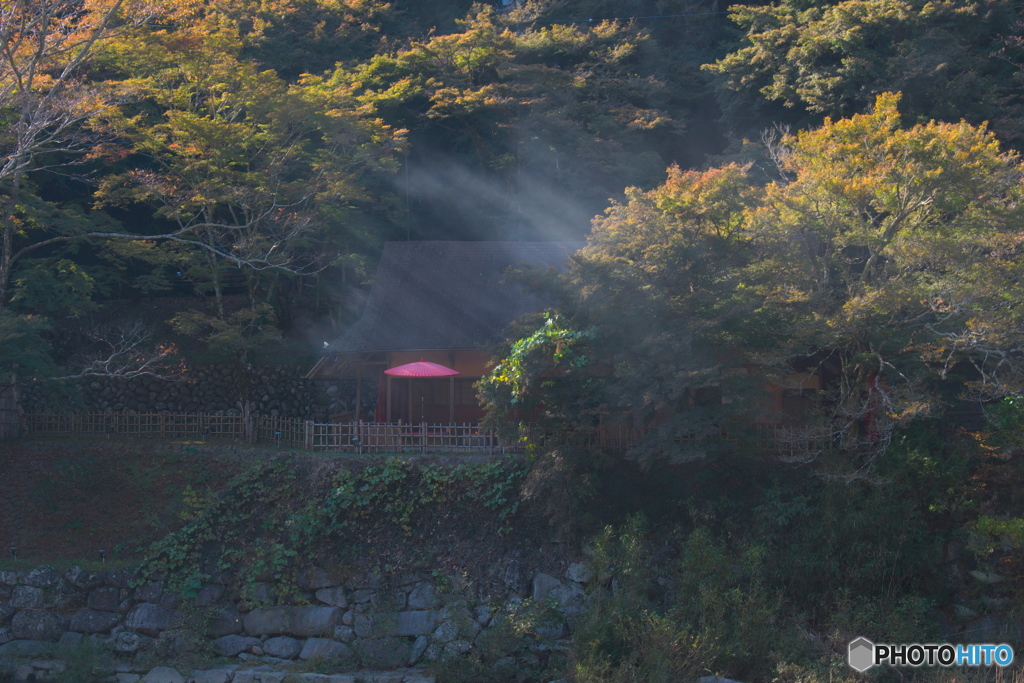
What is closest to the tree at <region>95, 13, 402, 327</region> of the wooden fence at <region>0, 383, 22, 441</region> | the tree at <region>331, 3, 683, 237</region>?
the tree at <region>331, 3, 683, 237</region>

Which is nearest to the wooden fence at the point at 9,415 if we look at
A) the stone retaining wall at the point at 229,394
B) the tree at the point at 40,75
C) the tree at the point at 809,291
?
the tree at the point at 40,75

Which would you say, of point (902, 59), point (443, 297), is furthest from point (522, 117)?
point (902, 59)

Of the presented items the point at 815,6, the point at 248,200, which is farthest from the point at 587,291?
the point at 815,6

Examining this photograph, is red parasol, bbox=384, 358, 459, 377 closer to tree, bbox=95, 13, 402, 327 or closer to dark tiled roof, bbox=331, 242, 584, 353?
dark tiled roof, bbox=331, 242, 584, 353

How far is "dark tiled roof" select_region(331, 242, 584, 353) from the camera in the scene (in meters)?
17.3

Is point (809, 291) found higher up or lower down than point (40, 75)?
lower down

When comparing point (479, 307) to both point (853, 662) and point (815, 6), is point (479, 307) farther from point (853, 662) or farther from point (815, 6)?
point (815, 6)

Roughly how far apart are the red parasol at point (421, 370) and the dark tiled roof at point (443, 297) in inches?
36.0

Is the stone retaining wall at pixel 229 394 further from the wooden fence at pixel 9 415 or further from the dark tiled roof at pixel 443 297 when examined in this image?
the dark tiled roof at pixel 443 297

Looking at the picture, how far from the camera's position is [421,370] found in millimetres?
15828

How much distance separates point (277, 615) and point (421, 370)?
5482mm

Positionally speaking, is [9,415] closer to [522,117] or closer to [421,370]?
[421,370]

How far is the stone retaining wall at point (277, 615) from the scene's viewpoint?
12531 millimetres

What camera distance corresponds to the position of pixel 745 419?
40.0ft
